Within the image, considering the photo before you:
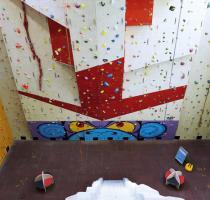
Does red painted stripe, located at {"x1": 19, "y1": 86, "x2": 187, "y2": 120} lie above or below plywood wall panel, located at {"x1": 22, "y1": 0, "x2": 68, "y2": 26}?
below

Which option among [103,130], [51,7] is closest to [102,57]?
[51,7]

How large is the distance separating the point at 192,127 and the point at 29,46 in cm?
218

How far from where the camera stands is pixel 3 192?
2646mm

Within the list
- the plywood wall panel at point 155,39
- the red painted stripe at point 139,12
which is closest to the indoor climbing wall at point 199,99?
the plywood wall panel at point 155,39

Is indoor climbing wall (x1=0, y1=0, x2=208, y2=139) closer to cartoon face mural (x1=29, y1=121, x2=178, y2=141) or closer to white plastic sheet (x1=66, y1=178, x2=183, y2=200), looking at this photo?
cartoon face mural (x1=29, y1=121, x2=178, y2=141)

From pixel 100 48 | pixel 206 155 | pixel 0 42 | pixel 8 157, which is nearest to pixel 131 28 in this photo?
pixel 100 48

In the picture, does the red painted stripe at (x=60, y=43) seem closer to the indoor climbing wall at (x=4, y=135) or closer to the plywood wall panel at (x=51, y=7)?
the plywood wall panel at (x=51, y=7)

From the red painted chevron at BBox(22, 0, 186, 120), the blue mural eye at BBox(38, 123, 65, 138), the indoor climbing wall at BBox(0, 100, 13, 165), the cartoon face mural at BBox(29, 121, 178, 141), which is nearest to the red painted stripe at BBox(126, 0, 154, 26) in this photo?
the red painted chevron at BBox(22, 0, 186, 120)

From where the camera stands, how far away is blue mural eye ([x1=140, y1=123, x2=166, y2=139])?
3.09 m

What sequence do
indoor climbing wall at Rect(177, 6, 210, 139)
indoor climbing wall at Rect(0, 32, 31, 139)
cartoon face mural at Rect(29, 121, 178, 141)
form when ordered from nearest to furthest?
indoor climbing wall at Rect(177, 6, 210, 139), indoor climbing wall at Rect(0, 32, 31, 139), cartoon face mural at Rect(29, 121, 178, 141)

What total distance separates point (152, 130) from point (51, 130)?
4.17 feet

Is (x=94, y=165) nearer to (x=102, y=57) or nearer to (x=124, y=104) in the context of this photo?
(x=124, y=104)

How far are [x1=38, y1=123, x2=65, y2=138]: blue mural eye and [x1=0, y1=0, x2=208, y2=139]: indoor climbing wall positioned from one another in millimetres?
32

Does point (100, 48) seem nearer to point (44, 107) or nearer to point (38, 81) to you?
point (38, 81)
